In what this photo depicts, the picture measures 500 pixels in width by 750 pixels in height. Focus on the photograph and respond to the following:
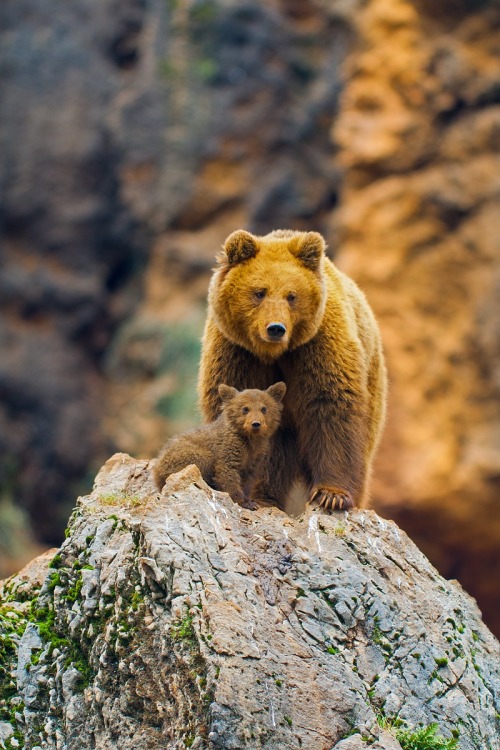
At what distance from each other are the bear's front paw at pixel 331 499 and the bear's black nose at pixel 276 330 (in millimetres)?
1031

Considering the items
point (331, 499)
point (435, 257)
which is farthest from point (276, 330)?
point (435, 257)

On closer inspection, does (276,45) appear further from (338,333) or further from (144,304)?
(338,333)

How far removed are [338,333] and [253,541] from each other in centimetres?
196

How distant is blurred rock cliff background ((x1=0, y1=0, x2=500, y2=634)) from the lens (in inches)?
685

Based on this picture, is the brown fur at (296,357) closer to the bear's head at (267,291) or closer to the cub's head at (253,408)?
the bear's head at (267,291)

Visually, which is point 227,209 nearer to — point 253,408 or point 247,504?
point 253,408

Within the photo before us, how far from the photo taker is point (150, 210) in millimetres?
20453

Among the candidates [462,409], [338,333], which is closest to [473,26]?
[462,409]

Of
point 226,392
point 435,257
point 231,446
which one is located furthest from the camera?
point 435,257

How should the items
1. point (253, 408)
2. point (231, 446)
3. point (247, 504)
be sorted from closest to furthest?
point (247, 504) < point (231, 446) < point (253, 408)

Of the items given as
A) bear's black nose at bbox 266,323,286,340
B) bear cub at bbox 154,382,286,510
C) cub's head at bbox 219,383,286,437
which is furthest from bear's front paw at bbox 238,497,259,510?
bear's black nose at bbox 266,323,286,340

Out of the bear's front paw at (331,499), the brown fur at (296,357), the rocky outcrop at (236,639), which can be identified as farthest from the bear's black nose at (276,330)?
the rocky outcrop at (236,639)

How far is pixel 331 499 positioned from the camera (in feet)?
23.1

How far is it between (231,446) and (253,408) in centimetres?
31
